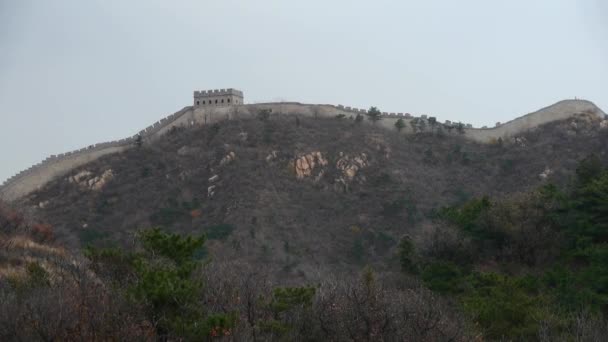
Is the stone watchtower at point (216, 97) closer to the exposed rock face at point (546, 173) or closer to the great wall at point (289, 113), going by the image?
the great wall at point (289, 113)

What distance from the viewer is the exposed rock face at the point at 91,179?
167 ft

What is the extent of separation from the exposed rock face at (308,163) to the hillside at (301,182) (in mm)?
60

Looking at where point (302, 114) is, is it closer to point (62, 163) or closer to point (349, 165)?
point (349, 165)

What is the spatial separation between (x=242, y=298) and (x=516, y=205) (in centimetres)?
1512

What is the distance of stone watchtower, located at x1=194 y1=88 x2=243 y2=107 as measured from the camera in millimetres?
56156

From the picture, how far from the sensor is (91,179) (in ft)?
169

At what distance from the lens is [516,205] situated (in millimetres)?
30688

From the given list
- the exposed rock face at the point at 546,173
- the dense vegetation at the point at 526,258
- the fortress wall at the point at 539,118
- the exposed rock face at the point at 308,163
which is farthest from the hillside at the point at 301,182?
the dense vegetation at the point at 526,258

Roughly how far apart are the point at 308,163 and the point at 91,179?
43.2 ft

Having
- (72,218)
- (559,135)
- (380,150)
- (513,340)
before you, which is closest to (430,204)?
(380,150)

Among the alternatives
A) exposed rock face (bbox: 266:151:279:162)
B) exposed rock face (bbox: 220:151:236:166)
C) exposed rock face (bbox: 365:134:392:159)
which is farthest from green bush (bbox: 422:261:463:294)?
exposed rock face (bbox: 365:134:392:159)

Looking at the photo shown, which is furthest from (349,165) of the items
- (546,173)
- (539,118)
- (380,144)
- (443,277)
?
(443,277)

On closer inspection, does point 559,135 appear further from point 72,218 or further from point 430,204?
point 72,218

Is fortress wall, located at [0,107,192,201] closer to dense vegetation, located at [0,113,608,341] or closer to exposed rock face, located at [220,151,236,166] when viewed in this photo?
dense vegetation, located at [0,113,608,341]
